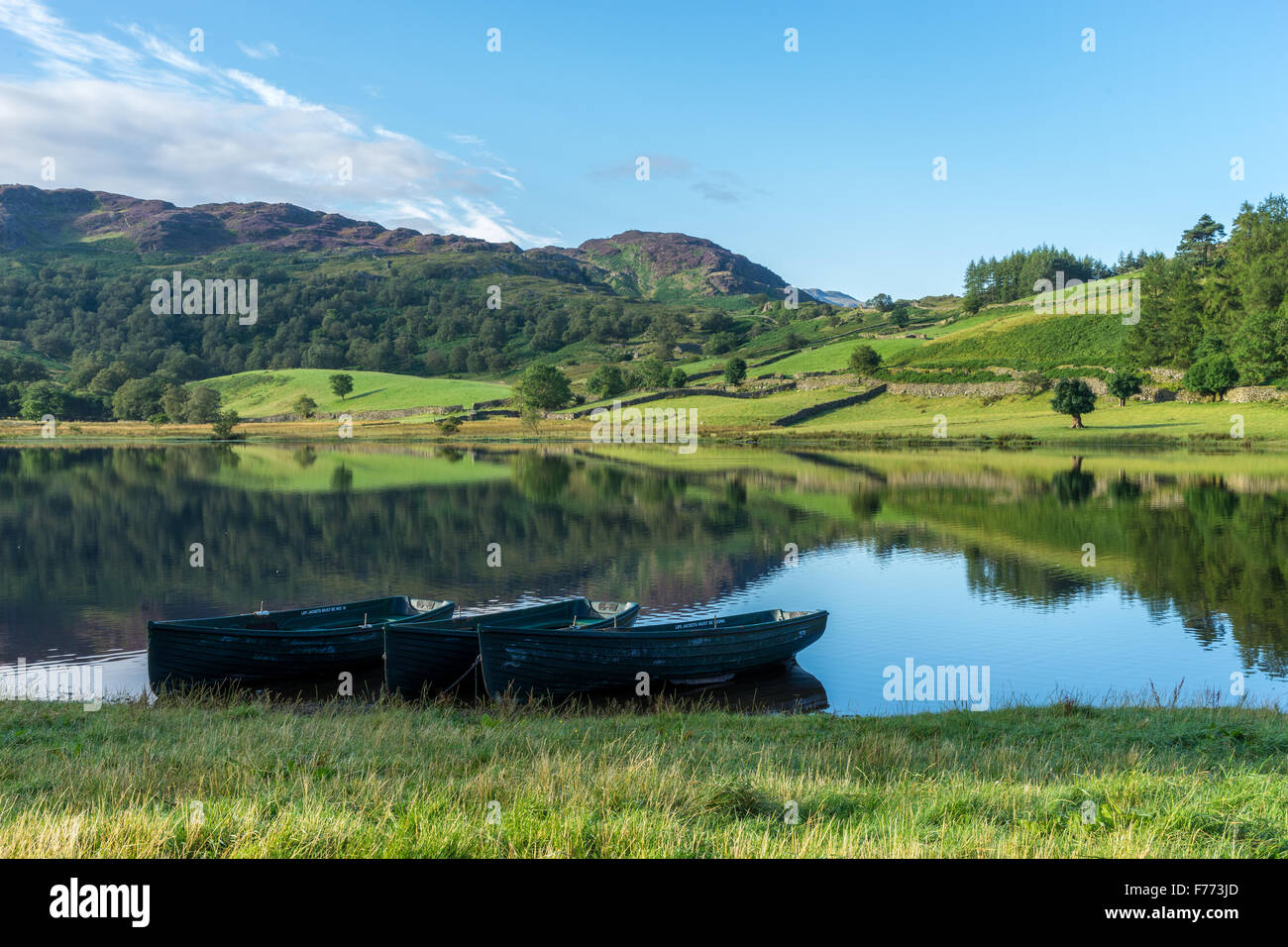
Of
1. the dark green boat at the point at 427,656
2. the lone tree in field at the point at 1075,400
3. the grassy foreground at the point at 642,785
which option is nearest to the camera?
the grassy foreground at the point at 642,785

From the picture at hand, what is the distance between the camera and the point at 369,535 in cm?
4469

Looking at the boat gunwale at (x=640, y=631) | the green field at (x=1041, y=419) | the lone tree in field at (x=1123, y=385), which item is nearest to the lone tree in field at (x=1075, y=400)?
the green field at (x=1041, y=419)

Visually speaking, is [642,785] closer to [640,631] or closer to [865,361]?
[640,631]

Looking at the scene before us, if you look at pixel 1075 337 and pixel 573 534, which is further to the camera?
pixel 1075 337

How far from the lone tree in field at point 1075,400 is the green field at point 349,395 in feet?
325

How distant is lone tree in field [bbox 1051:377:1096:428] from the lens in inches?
3925

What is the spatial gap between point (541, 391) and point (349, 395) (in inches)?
2209

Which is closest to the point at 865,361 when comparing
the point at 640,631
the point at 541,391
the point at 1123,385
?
the point at 1123,385

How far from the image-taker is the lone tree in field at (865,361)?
134 m

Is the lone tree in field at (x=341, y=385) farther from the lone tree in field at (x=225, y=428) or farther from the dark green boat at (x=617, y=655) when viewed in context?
the dark green boat at (x=617, y=655)
